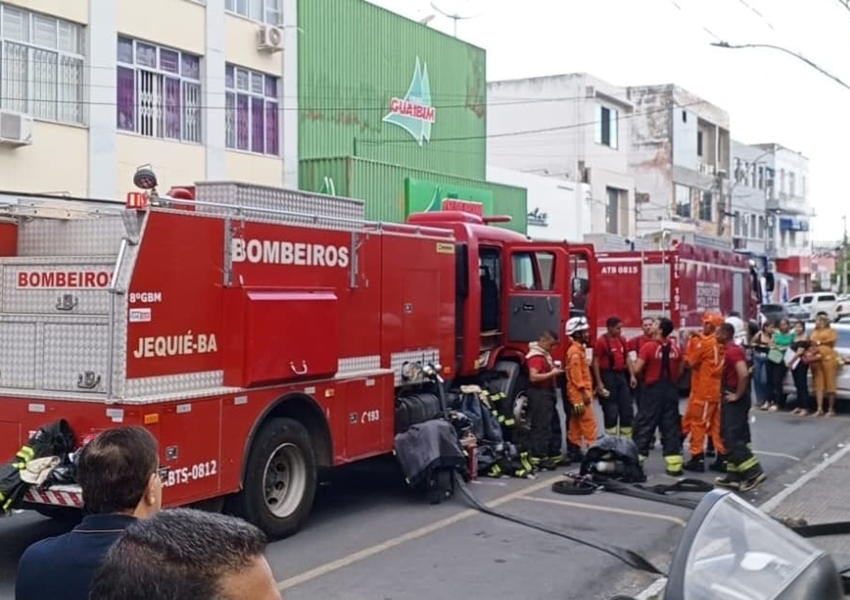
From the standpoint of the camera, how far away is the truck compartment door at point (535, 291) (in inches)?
504

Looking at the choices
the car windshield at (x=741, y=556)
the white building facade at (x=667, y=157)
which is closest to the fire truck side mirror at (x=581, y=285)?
the car windshield at (x=741, y=556)

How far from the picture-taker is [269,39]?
2236 centimetres

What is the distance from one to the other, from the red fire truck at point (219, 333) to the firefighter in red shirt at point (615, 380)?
2.95m

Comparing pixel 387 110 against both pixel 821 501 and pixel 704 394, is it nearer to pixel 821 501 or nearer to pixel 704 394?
pixel 704 394

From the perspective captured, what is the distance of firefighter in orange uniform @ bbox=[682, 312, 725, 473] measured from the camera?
11562 millimetres

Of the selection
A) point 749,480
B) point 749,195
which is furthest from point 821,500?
point 749,195

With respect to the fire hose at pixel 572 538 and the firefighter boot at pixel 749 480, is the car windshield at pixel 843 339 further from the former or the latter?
the fire hose at pixel 572 538

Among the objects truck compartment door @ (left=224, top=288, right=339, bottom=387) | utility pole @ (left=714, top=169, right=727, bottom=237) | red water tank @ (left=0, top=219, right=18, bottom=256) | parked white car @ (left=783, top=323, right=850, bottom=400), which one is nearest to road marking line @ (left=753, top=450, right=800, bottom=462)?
parked white car @ (left=783, top=323, right=850, bottom=400)

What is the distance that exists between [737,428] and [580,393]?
1.91 metres

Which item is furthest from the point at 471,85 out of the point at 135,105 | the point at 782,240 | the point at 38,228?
the point at 782,240

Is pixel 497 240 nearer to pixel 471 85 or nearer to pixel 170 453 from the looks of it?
pixel 170 453

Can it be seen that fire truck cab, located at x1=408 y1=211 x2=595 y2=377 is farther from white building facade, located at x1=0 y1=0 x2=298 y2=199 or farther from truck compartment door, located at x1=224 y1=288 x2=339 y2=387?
white building facade, located at x1=0 y1=0 x2=298 y2=199

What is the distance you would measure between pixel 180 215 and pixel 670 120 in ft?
155

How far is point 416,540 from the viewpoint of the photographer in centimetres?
839
